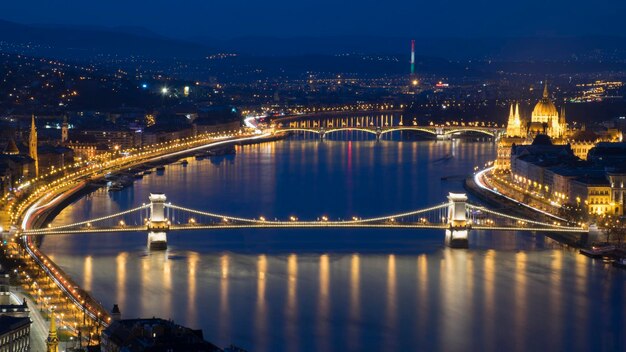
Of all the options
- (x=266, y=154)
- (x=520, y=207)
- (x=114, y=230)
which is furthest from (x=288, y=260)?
(x=266, y=154)

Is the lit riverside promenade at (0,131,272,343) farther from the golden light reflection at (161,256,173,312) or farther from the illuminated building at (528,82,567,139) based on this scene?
the illuminated building at (528,82,567,139)

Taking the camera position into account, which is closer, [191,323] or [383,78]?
[191,323]

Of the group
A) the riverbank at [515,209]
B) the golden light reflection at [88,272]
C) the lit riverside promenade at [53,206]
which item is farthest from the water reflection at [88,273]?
the riverbank at [515,209]

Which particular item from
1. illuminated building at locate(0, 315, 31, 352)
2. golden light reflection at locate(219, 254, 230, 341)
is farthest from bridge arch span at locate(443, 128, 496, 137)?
illuminated building at locate(0, 315, 31, 352)

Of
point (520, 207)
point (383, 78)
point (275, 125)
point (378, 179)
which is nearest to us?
point (520, 207)

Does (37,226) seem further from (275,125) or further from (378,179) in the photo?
(275,125)

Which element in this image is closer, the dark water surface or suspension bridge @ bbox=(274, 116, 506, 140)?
the dark water surface

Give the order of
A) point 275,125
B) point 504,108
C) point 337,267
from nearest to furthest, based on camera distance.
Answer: point 337,267 → point 275,125 → point 504,108
